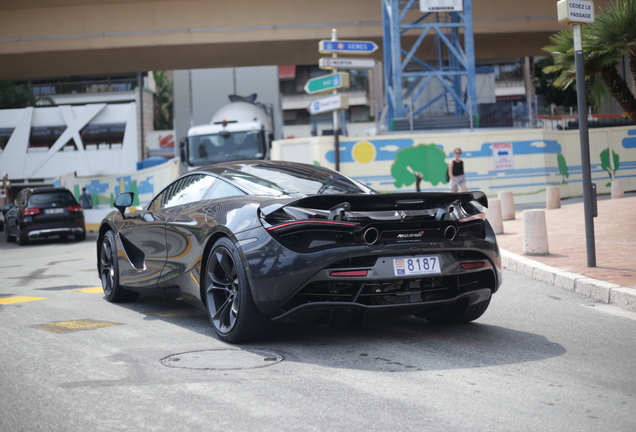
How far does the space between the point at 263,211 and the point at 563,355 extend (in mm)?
2130

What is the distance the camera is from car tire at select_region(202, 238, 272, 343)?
16.0ft

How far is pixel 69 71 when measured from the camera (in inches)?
1187

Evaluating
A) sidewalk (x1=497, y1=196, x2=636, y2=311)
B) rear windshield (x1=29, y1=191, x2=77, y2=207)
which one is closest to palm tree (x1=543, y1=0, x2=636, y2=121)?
sidewalk (x1=497, y1=196, x2=636, y2=311)

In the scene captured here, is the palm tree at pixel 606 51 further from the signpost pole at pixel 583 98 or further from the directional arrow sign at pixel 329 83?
the directional arrow sign at pixel 329 83

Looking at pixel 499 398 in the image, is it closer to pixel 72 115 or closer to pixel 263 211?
pixel 263 211

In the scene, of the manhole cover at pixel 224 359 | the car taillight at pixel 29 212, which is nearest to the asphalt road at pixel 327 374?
the manhole cover at pixel 224 359

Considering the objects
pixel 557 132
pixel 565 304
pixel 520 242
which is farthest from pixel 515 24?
pixel 565 304


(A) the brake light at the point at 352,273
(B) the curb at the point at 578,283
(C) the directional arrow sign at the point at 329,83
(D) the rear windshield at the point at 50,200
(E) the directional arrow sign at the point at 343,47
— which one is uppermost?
(E) the directional arrow sign at the point at 343,47

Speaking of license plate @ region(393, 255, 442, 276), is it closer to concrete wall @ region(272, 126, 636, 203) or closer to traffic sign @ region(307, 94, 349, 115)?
traffic sign @ region(307, 94, 349, 115)

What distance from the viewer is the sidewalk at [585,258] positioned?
7.10 meters

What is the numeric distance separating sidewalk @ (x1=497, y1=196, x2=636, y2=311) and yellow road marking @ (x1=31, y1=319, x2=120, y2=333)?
449 cm

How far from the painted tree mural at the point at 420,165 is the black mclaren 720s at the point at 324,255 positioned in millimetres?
18567

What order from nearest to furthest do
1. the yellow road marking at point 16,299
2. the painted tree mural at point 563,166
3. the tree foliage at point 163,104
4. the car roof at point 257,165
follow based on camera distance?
the car roof at point 257,165, the yellow road marking at point 16,299, the painted tree mural at point 563,166, the tree foliage at point 163,104

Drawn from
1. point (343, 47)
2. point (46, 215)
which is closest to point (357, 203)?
point (343, 47)
